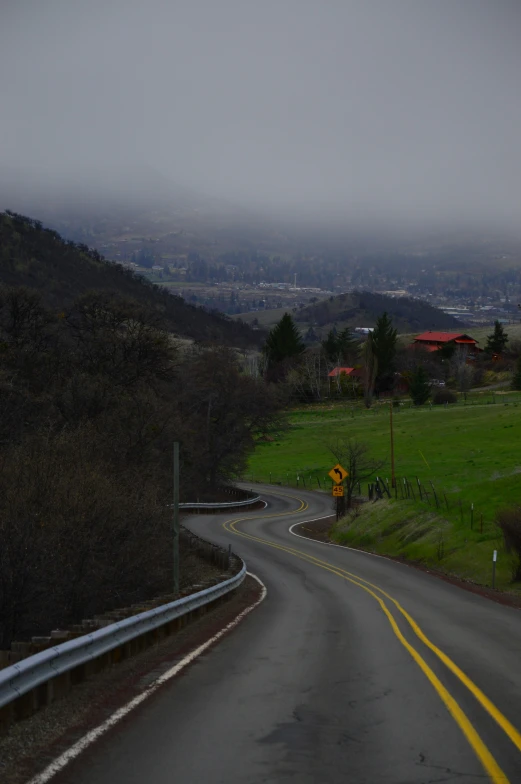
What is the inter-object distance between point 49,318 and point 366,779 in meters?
41.0

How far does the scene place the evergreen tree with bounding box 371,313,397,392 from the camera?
12744 cm

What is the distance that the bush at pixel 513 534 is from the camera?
81.5ft

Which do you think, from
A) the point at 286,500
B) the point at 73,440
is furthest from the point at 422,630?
the point at 286,500

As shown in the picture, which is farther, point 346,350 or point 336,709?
point 346,350

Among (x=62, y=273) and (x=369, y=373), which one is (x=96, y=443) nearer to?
(x=369, y=373)

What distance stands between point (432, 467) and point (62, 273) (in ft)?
271

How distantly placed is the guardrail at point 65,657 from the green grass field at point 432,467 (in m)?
16.8

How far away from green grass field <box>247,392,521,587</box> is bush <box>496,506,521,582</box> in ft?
2.58

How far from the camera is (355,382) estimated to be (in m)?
130

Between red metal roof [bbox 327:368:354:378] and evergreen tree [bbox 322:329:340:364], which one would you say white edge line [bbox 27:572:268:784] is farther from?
evergreen tree [bbox 322:329:340:364]

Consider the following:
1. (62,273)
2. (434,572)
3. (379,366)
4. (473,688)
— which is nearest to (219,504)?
(434,572)

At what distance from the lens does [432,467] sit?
212ft

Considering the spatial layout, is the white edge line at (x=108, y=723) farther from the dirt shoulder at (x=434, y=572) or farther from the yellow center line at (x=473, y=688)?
the dirt shoulder at (x=434, y=572)

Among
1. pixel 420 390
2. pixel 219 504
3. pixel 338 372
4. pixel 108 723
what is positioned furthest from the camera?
pixel 338 372
